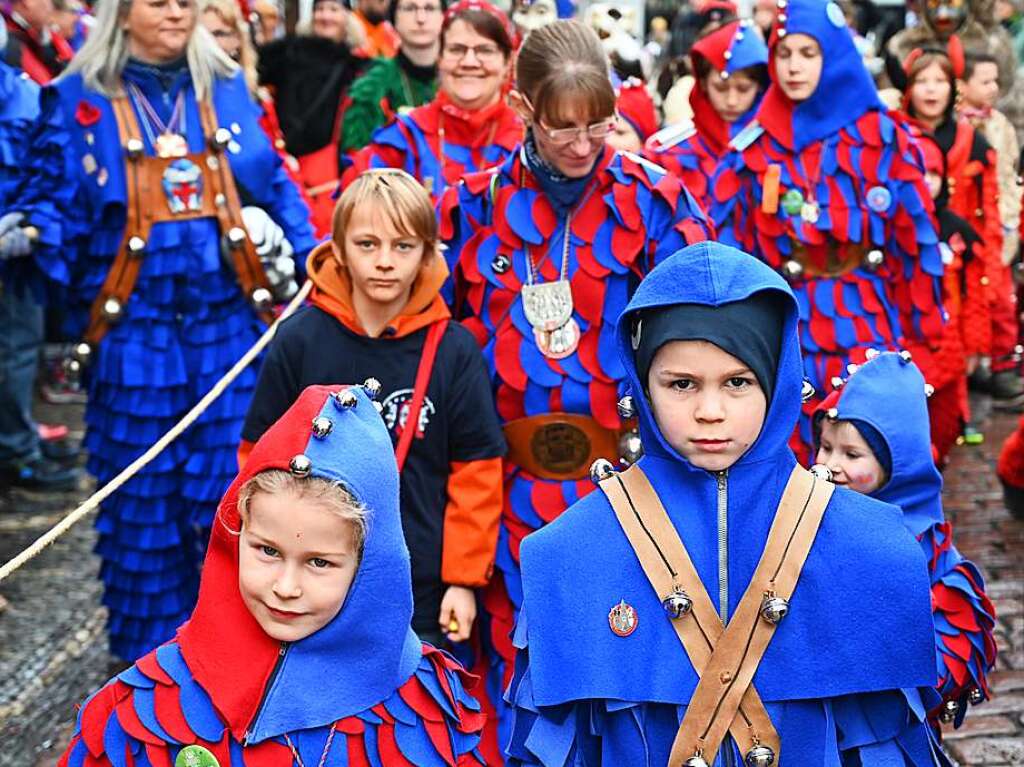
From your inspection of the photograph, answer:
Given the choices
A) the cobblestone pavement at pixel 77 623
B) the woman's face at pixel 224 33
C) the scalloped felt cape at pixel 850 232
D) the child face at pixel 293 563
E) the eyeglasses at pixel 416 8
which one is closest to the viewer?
the child face at pixel 293 563

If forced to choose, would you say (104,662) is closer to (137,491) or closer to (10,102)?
(137,491)

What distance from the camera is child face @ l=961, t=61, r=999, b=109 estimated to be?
28.1 feet

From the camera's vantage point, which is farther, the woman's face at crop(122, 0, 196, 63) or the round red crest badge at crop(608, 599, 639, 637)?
the woman's face at crop(122, 0, 196, 63)

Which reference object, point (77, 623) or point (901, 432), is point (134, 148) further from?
point (901, 432)

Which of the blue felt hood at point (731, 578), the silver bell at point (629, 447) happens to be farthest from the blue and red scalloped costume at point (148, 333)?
the blue felt hood at point (731, 578)

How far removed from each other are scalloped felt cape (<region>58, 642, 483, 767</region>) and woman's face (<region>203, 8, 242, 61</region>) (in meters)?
4.72

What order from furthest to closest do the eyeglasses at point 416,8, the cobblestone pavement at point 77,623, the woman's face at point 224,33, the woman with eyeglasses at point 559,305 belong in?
the eyeglasses at point 416,8
the woman's face at point 224,33
the cobblestone pavement at point 77,623
the woman with eyeglasses at point 559,305

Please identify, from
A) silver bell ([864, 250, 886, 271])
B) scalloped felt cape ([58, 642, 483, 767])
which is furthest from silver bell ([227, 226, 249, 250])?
scalloped felt cape ([58, 642, 483, 767])

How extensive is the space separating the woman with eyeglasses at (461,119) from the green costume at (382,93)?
1.80 meters

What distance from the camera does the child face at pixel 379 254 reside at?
3.88 metres

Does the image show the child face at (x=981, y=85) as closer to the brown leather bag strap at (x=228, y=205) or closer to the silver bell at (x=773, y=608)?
the brown leather bag strap at (x=228, y=205)

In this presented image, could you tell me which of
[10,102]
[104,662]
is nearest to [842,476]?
[104,662]

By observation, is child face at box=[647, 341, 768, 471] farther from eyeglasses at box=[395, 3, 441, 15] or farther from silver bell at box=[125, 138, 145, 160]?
eyeglasses at box=[395, 3, 441, 15]

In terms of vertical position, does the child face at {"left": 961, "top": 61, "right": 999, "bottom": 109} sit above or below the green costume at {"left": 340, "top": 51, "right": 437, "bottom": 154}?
above
